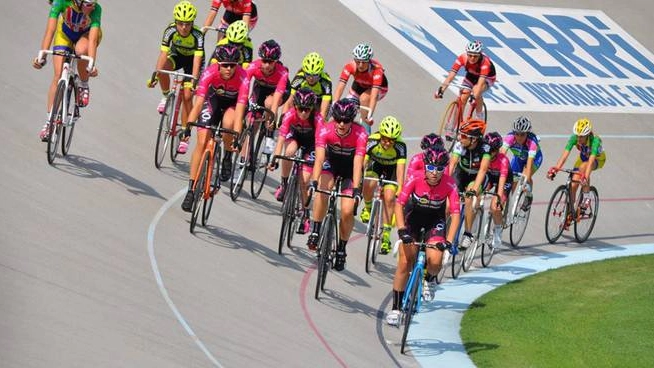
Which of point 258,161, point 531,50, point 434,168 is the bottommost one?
point 258,161

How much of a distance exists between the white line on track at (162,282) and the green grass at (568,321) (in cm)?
306

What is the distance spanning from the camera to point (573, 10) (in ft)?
87.0

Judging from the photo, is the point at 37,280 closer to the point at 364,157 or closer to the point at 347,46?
the point at 364,157

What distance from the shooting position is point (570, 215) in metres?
17.4

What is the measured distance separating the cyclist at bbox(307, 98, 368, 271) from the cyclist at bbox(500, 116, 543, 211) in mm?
3637

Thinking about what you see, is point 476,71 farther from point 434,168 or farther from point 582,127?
point 434,168

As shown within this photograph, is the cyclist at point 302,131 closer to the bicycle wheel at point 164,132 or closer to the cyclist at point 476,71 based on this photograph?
the bicycle wheel at point 164,132

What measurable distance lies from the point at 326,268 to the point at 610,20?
52.8 feet

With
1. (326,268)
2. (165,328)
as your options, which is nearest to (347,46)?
(326,268)

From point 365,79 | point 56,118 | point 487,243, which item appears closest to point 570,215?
point 487,243

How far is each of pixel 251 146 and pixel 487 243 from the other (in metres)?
3.13

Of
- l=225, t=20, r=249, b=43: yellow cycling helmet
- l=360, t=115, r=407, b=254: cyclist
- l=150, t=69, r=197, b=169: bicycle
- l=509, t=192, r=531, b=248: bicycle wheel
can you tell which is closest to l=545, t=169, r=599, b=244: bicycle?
l=509, t=192, r=531, b=248: bicycle wheel

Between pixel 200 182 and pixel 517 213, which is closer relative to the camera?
pixel 200 182

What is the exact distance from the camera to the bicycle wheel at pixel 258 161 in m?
14.9
